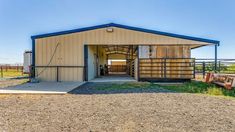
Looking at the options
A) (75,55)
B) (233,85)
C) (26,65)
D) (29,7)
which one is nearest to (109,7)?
(75,55)

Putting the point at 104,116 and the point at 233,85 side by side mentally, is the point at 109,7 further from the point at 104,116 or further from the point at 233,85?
the point at 104,116

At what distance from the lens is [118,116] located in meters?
5.06

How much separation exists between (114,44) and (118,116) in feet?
30.7

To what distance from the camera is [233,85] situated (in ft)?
34.8

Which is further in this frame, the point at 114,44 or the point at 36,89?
the point at 114,44

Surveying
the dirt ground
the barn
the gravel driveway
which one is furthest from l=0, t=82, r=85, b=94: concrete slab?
the barn

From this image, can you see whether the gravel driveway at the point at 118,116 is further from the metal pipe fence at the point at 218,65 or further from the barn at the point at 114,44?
the metal pipe fence at the point at 218,65

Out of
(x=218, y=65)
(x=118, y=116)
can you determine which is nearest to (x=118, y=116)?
(x=118, y=116)

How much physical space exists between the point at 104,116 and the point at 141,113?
808 millimetres

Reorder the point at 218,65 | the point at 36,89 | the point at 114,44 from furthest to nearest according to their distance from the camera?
1. the point at 218,65
2. the point at 114,44
3. the point at 36,89

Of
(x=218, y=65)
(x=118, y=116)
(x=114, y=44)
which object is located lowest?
(x=118, y=116)

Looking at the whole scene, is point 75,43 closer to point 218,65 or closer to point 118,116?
point 118,116

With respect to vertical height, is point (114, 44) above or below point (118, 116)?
above

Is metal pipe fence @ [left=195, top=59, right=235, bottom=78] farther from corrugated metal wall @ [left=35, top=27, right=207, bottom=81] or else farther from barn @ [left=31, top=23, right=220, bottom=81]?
corrugated metal wall @ [left=35, top=27, right=207, bottom=81]
